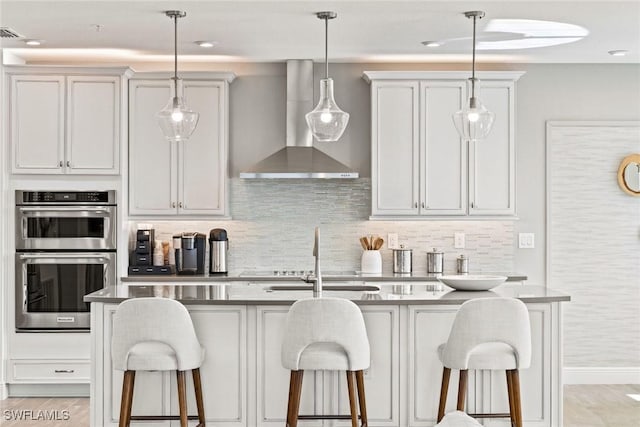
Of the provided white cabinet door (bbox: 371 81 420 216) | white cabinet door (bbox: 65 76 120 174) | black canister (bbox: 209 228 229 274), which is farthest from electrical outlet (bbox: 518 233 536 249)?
white cabinet door (bbox: 65 76 120 174)

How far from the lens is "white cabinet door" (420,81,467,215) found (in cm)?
635

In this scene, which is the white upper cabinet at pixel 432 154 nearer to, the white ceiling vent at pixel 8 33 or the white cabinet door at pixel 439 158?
the white cabinet door at pixel 439 158

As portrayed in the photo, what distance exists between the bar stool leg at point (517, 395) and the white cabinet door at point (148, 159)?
3208 millimetres

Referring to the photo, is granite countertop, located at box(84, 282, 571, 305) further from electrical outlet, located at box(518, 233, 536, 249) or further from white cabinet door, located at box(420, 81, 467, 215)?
electrical outlet, located at box(518, 233, 536, 249)

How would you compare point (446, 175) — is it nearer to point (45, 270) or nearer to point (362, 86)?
point (362, 86)

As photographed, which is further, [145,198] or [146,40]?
[145,198]

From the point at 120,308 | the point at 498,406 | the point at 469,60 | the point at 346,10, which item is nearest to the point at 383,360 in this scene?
the point at 498,406

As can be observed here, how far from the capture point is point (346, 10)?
187 inches

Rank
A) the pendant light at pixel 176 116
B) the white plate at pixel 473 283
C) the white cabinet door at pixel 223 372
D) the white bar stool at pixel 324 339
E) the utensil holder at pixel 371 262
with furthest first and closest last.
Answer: the utensil holder at pixel 371 262, the pendant light at pixel 176 116, the white plate at pixel 473 283, the white cabinet door at pixel 223 372, the white bar stool at pixel 324 339

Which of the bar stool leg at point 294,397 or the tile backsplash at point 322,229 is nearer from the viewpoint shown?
the bar stool leg at point 294,397

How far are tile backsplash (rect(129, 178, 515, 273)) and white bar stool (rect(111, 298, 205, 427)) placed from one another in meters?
2.63

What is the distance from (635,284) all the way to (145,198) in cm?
414

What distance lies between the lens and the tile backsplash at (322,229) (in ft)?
21.9

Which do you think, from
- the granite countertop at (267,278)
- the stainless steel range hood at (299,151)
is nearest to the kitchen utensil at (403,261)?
the granite countertop at (267,278)
